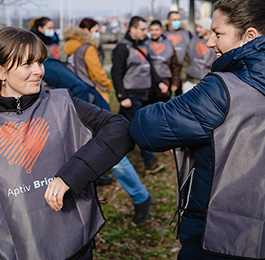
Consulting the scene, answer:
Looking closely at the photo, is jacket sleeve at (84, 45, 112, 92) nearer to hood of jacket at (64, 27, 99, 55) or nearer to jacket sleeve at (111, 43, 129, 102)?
hood of jacket at (64, 27, 99, 55)

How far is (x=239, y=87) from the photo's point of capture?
167 centimetres

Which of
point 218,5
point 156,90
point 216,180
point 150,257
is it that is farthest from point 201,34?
point 216,180

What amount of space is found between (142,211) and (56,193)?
9.81ft

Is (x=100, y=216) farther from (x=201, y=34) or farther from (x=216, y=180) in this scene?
A: (x=201, y=34)

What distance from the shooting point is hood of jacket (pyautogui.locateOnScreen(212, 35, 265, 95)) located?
5.52ft

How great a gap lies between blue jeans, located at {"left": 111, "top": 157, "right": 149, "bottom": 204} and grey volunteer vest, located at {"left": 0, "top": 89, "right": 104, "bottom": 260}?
2177mm

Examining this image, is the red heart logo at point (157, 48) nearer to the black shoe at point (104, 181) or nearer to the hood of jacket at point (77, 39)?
the hood of jacket at point (77, 39)

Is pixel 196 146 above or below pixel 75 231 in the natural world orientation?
above

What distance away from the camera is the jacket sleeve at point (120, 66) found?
225 inches

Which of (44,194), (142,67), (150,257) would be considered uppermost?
(44,194)

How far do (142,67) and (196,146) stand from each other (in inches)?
166

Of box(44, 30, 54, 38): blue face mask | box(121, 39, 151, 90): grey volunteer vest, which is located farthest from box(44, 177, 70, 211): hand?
box(121, 39, 151, 90): grey volunteer vest

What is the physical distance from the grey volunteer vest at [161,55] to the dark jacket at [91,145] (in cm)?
487

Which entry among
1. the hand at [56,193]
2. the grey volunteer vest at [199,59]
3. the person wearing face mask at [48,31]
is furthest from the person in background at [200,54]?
the hand at [56,193]
